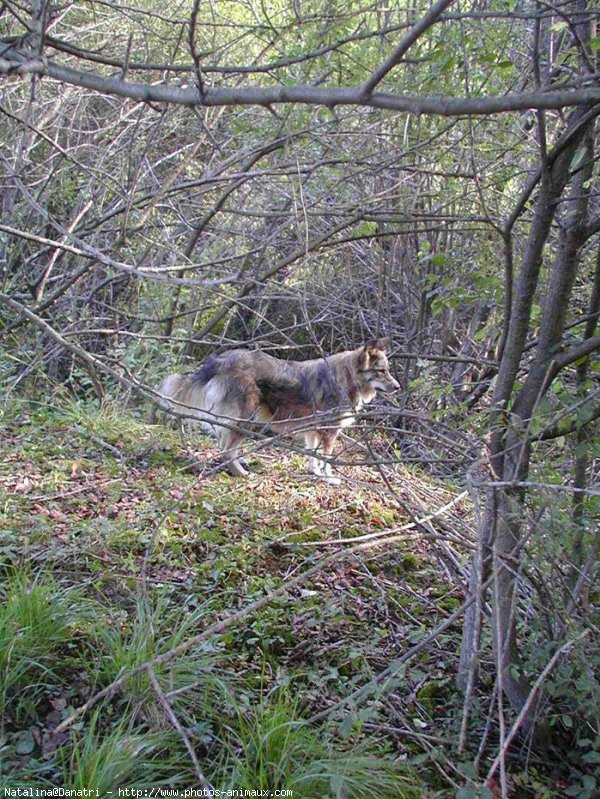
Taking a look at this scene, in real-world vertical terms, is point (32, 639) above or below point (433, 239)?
below

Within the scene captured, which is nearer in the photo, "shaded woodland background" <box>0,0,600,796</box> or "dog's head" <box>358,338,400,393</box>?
"shaded woodland background" <box>0,0,600,796</box>

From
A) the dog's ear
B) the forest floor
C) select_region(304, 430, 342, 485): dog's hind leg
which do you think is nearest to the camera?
the forest floor

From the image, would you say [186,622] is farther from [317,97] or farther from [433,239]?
[433,239]

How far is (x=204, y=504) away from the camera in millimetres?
5344

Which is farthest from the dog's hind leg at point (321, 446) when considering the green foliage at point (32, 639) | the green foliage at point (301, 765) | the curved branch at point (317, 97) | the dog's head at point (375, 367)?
the curved branch at point (317, 97)

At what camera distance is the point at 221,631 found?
3867 millimetres

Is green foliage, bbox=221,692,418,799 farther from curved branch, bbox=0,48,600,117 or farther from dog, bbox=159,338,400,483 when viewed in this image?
dog, bbox=159,338,400,483

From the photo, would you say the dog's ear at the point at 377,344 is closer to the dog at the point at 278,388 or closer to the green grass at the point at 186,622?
the dog at the point at 278,388

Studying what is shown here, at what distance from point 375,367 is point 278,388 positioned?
114 cm

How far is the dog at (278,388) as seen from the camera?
22.2 ft

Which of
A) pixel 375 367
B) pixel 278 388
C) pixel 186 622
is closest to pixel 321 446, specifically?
pixel 278 388

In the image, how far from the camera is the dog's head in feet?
24.9

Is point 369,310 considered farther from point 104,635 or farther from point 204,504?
point 104,635

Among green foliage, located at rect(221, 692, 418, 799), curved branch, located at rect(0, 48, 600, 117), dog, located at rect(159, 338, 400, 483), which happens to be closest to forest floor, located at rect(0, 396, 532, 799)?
green foliage, located at rect(221, 692, 418, 799)
